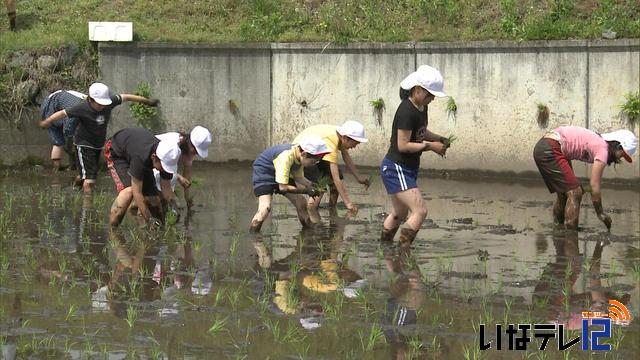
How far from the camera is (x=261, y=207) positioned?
11.9 metres

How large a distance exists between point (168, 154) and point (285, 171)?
1199 mm

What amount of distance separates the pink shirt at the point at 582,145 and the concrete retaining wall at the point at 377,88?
449 cm

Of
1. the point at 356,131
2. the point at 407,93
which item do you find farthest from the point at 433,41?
the point at 407,93

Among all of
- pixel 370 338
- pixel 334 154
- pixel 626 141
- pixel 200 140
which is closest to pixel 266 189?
pixel 200 140

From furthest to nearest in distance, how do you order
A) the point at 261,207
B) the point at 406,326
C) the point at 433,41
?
the point at 433,41 < the point at 261,207 < the point at 406,326

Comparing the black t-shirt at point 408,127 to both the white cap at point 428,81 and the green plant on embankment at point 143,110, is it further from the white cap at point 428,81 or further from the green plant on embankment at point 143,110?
the green plant on embankment at point 143,110

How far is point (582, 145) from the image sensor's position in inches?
480

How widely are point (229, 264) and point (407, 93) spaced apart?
90.0 inches

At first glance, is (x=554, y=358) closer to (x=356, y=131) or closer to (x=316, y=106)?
(x=356, y=131)

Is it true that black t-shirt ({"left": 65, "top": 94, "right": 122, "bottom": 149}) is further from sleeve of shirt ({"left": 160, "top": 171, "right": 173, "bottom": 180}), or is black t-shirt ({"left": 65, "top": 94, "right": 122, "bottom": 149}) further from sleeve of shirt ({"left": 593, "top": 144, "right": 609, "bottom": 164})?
sleeve of shirt ({"left": 593, "top": 144, "right": 609, "bottom": 164})

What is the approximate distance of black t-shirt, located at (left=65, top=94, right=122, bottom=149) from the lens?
46.1ft

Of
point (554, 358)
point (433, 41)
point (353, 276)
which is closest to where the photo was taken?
point (554, 358)

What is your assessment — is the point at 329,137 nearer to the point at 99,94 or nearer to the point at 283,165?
the point at 283,165

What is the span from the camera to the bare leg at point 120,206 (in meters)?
11.9
